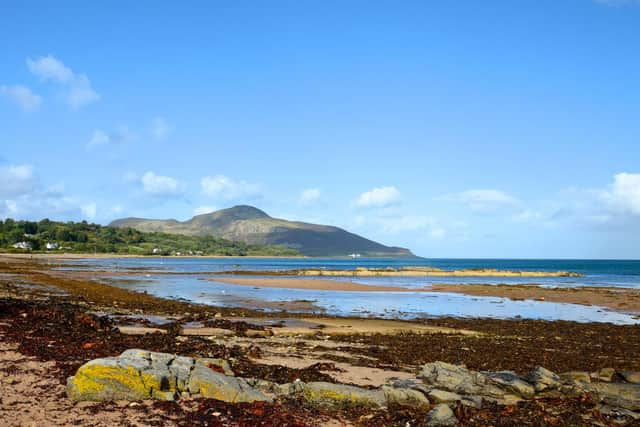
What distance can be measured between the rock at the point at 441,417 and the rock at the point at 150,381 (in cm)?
328

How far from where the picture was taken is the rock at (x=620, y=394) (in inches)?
477

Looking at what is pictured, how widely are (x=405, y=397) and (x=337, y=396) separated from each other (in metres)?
1.51

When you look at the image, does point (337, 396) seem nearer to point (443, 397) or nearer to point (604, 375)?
point (443, 397)

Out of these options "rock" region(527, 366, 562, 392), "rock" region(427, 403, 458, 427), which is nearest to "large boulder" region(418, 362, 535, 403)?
"rock" region(527, 366, 562, 392)

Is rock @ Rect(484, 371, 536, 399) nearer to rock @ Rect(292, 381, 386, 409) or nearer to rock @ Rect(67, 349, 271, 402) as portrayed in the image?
rock @ Rect(292, 381, 386, 409)

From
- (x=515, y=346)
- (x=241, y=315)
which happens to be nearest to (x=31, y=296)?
(x=241, y=315)

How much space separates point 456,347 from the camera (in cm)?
1964

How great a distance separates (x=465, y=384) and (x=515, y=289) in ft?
→ 168

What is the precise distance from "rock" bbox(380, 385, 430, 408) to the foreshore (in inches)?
15.2

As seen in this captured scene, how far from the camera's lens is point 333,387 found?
37.5 ft

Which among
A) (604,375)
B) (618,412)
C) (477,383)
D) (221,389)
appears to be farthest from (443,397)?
(604,375)

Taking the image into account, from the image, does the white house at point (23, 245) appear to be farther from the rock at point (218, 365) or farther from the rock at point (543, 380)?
the rock at point (543, 380)

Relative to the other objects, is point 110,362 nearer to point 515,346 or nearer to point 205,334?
point 205,334

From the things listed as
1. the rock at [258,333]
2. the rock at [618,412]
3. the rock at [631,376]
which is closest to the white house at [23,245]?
the rock at [258,333]
